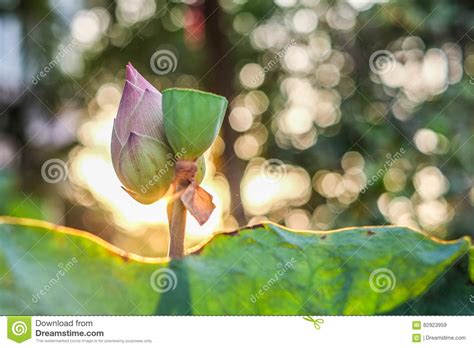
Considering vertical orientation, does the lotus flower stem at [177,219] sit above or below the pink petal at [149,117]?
below

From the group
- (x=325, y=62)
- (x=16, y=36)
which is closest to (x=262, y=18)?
Answer: (x=325, y=62)

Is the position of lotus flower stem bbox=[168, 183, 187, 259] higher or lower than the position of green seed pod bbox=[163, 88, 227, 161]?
lower
